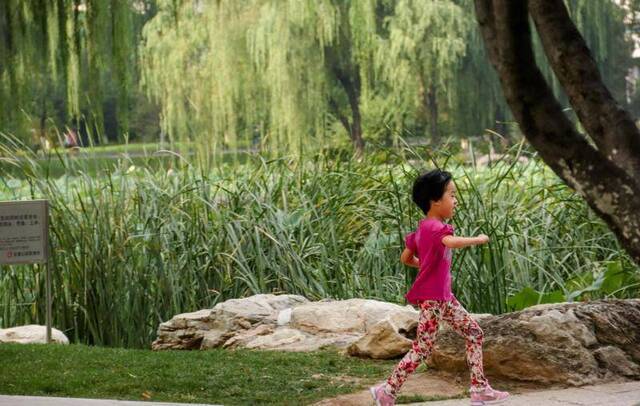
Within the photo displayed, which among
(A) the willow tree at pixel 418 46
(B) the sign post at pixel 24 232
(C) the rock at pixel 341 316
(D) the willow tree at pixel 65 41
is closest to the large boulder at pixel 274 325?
(C) the rock at pixel 341 316

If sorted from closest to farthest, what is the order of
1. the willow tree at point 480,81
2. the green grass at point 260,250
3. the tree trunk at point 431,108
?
the green grass at point 260,250 → the willow tree at point 480,81 → the tree trunk at point 431,108

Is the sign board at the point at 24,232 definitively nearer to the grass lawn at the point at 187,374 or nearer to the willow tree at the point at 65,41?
the grass lawn at the point at 187,374

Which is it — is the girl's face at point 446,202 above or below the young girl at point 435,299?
above

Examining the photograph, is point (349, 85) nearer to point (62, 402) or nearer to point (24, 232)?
point (24, 232)

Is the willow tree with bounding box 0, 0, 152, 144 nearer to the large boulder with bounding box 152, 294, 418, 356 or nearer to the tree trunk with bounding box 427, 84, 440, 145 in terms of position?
the large boulder with bounding box 152, 294, 418, 356

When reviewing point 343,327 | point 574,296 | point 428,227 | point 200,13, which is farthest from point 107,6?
point 200,13

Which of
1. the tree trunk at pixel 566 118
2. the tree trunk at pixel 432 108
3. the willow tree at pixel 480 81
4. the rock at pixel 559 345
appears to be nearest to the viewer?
the tree trunk at pixel 566 118

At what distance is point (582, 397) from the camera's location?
602cm

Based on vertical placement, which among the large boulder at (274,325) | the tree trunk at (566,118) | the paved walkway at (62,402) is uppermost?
the tree trunk at (566,118)

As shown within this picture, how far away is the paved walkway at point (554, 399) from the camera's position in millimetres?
5855

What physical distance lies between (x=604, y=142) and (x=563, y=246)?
5226mm

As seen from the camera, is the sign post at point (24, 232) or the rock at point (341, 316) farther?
the sign post at point (24, 232)

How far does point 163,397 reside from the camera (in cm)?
646

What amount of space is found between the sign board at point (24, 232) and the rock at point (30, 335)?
0.56 m
